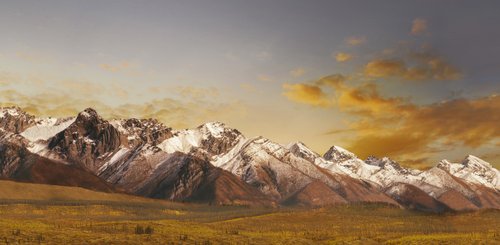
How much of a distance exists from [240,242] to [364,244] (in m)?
27.9

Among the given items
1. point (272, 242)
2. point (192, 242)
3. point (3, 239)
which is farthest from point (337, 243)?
point (3, 239)

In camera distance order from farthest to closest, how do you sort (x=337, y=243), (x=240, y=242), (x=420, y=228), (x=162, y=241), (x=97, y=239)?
(x=420, y=228)
(x=337, y=243)
(x=240, y=242)
(x=162, y=241)
(x=97, y=239)

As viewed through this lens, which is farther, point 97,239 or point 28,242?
point 97,239

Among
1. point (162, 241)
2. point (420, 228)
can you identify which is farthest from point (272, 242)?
point (420, 228)

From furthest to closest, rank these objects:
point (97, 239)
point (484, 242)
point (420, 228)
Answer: point (420, 228), point (484, 242), point (97, 239)

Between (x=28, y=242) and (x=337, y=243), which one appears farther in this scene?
(x=337, y=243)

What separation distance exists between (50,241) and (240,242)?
35531 mm

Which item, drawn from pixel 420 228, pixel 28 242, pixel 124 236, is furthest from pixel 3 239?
pixel 420 228

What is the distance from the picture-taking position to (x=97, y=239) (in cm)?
9144

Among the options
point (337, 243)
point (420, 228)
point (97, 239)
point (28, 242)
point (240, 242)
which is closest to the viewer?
point (28, 242)

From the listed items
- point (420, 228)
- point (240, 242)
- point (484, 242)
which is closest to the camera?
point (240, 242)

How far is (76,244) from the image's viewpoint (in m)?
84.8

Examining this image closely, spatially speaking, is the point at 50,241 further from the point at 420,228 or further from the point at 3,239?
the point at 420,228

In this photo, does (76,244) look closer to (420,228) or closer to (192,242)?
(192,242)
